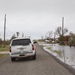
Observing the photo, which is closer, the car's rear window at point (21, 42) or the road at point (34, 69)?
the road at point (34, 69)

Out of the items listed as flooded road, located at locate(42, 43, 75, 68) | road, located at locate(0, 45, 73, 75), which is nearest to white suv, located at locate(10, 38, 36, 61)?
flooded road, located at locate(42, 43, 75, 68)

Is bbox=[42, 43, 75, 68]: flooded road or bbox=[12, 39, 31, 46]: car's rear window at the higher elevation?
bbox=[12, 39, 31, 46]: car's rear window

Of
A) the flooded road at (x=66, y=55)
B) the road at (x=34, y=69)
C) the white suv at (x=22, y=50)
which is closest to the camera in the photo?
the road at (x=34, y=69)

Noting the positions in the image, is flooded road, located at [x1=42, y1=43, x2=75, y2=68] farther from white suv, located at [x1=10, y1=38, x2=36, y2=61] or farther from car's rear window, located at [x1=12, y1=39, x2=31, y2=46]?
car's rear window, located at [x1=12, y1=39, x2=31, y2=46]

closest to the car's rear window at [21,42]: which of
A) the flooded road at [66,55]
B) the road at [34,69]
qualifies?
the flooded road at [66,55]

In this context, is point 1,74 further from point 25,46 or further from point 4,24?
point 4,24

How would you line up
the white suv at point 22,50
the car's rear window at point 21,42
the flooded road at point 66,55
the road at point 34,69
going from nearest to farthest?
the road at point 34,69 < the flooded road at point 66,55 < the white suv at point 22,50 < the car's rear window at point 21,42

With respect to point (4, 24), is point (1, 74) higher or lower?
lower

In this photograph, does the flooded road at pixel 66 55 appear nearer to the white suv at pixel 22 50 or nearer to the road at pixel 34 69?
the road at pixel 34 69

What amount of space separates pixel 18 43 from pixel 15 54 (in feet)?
3.95

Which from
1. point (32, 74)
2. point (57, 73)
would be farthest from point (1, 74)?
point (57, 73)

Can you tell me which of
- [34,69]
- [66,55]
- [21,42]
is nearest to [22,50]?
[21,42]

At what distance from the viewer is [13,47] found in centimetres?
2166

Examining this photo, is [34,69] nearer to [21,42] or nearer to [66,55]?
[21,42]
